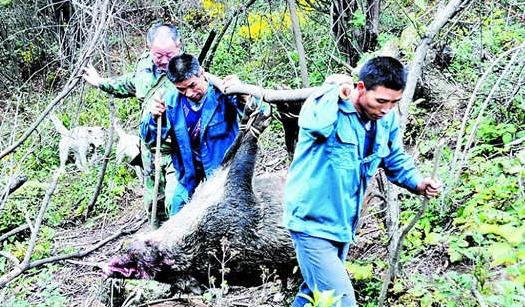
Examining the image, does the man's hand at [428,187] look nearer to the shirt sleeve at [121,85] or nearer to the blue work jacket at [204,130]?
the blue work jacket at [204,130]

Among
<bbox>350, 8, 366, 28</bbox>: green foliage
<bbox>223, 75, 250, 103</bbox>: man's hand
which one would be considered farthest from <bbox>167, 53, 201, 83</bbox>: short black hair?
<bbox>350, 8, 366, 28</bbox>: green foliage

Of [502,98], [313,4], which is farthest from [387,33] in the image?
[502,98]

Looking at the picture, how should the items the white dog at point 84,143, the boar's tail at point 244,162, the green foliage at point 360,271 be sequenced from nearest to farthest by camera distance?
the boar's tail at point 244,162 → the green foliage at point 360,271 → the white dog at point 84,143

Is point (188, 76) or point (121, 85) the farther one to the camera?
point (121, 85)

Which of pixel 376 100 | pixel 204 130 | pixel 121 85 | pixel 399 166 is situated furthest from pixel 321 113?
pixel 121 85

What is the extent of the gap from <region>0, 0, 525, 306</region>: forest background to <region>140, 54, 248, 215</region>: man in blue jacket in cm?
85

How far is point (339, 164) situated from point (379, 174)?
1287 millimetres

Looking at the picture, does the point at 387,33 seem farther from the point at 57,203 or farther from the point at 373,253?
the point at 57,203

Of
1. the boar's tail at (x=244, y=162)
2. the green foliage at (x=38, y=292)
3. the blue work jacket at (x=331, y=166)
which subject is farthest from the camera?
the green foliage at (x=38, y=292)

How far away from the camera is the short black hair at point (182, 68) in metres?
4.35

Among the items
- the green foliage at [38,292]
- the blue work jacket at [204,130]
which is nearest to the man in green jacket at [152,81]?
the blue work jacket at [204,130]

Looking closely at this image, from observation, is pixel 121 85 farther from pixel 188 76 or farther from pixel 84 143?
pixel 84 143

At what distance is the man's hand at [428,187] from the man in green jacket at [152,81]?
2.12 metres

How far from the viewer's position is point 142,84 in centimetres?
534
